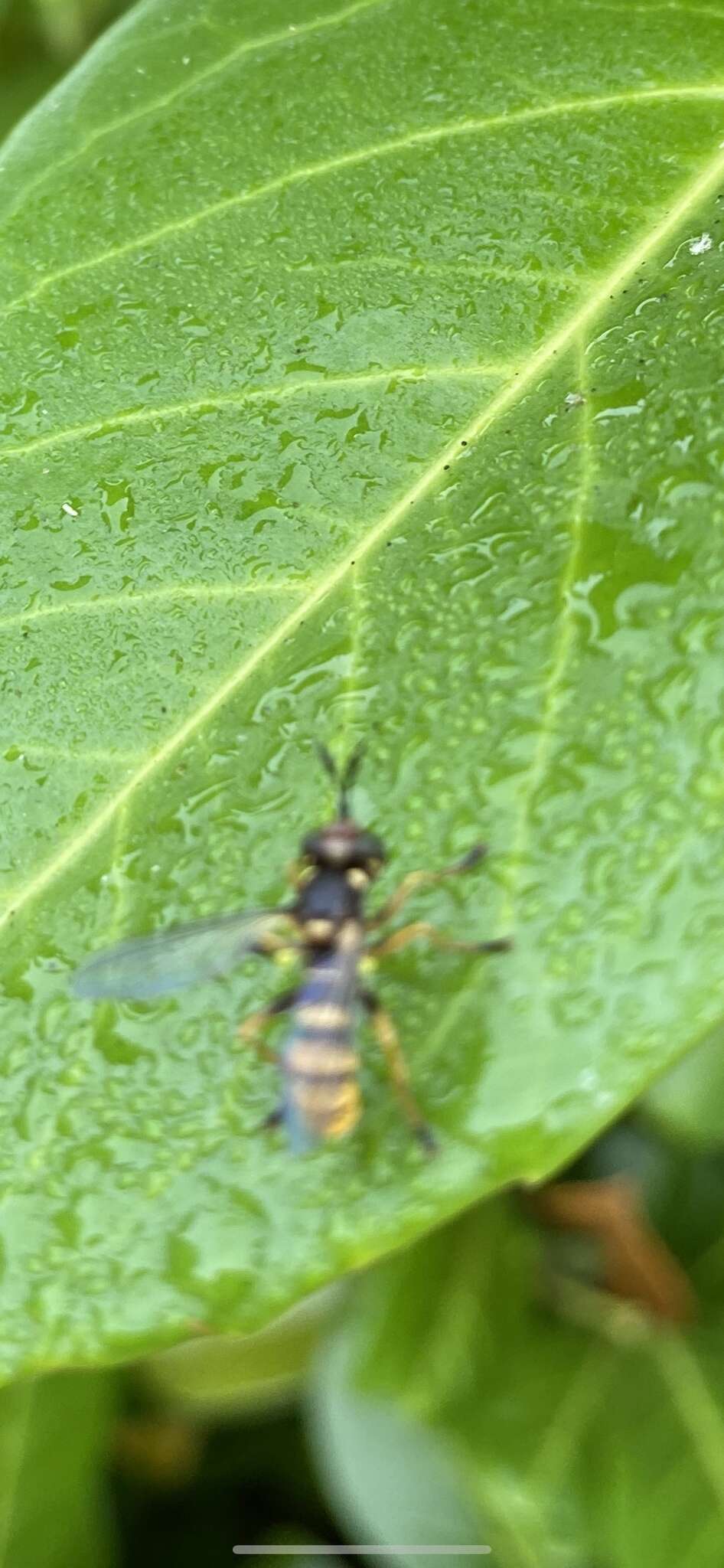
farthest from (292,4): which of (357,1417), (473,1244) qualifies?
(357,1417)

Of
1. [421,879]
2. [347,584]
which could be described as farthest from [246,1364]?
[347,584]

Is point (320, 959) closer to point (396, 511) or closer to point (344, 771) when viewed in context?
point (344, 771)

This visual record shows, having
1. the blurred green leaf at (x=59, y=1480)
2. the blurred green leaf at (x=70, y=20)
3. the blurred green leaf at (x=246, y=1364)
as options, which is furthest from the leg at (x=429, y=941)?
the blurred green leaf at (x=70, y=20)

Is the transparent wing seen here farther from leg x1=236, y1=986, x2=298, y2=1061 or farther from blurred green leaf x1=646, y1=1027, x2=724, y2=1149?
blurred green leaf x1=646, y1=1027, x2=724, y2=1149

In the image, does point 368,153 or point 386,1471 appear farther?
point 386,1471

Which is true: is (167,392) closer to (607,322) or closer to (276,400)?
(276,400)

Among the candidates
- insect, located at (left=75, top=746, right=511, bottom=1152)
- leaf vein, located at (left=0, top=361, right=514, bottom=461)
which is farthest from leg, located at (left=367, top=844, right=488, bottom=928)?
leaf vein, located at (left=0, top=361, right=514, bottom=461)

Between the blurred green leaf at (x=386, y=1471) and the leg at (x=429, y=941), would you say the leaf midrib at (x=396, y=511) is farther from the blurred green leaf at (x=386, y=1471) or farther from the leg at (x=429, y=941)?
the blurred green leaf at (x=386, y=1471)
